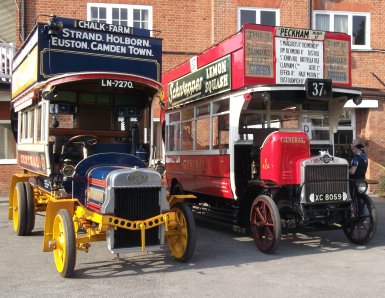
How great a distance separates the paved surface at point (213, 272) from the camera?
18.2ft

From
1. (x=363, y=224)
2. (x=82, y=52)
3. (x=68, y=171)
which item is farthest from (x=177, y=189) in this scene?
(x=68, y=171)

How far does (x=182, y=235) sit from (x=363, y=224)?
3.06 meters

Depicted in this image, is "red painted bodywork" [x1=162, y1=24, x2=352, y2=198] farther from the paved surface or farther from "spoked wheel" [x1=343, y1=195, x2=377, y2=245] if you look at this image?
"spoked wheel" [x1=343, y1=195, x2=377, y2=245]

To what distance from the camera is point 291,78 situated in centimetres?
848

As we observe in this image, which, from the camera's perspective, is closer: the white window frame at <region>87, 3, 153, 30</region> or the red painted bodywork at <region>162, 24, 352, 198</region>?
the red painted bodywork at <region>162, 24, 352, 198</region>

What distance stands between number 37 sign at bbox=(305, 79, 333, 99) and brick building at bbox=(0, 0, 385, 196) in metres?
7.57

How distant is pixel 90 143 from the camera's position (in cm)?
759

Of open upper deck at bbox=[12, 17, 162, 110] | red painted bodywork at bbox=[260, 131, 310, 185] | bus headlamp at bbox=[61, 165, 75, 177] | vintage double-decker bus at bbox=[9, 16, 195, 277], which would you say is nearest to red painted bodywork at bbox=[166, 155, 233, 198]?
red painted bodywork at bbox=[260, 131, 310, 185]

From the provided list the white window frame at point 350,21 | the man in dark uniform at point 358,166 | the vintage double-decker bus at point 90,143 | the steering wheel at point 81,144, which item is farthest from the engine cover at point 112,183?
the white window frame at point 350,21

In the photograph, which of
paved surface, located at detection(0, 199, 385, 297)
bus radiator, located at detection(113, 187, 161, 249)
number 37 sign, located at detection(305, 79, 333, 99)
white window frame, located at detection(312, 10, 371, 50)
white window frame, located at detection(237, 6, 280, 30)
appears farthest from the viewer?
white window frame, located at detection(312, 10, 371, 50)

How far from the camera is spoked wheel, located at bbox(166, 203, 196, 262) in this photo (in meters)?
6.61

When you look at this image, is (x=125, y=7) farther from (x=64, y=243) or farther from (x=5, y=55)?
(x=64, y=243)

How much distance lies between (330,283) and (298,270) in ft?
2.14

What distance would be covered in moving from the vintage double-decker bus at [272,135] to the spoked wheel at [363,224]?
0.7 inches
